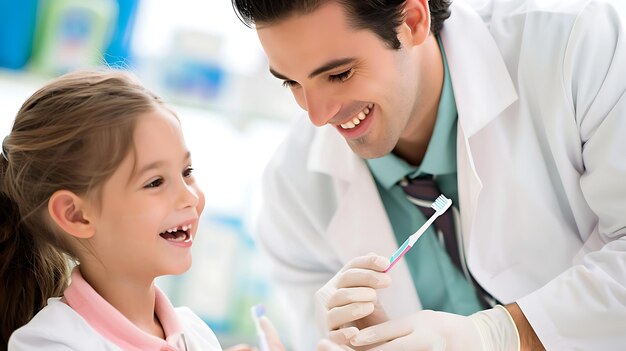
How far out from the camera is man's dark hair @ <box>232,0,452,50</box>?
5.65ft

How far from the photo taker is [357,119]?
6.18ft

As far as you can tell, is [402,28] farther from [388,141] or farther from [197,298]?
[197,298]

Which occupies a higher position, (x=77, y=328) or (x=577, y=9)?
(x=577, y=9)

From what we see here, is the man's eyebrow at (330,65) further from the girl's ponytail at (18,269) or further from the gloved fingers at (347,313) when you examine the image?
the girl's ponytail at (18,269)

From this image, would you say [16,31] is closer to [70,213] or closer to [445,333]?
[70,213]

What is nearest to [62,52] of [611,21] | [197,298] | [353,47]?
[197,298]

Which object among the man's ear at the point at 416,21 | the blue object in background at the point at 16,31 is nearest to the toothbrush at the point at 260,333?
the man's ear at the point at 416,21

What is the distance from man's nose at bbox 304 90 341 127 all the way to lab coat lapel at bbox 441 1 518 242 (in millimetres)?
337

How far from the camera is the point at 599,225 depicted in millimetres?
1878

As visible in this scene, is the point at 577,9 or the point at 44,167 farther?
the point at 577,9

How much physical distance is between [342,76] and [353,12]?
14cm

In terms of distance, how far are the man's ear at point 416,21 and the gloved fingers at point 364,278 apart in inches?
22.6

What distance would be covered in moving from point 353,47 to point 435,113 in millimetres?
398

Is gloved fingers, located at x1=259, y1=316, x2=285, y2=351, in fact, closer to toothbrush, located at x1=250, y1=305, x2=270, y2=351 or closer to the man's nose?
toothbrush, located at x1=250, y1=305, x2=270, y2=351
